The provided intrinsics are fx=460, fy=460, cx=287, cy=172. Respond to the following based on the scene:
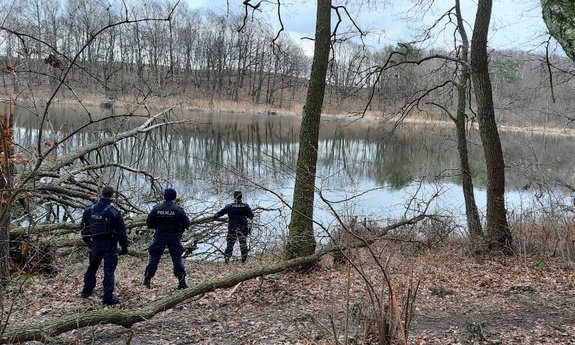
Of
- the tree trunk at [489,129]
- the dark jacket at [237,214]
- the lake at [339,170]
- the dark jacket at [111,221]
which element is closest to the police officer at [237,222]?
the dark jacket at [237,214]

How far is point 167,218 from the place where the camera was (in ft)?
25.6

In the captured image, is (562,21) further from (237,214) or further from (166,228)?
(237,214)

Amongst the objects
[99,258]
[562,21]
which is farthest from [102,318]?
[562,21]

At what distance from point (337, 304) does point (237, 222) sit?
4.07 m

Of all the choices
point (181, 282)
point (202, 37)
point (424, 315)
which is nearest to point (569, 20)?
point (424, 315)

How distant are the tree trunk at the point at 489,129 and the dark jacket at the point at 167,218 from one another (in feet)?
20.6

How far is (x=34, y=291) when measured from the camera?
23.5 feet

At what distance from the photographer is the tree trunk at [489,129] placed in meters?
9.45

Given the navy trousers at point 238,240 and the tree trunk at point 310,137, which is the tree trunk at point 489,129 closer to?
the tree trunk at point 310,137

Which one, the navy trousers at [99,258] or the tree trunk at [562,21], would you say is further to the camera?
the navy trousers at [99,258]

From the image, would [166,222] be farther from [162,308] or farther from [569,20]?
[569,20]

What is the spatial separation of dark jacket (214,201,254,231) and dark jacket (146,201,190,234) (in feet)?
7.14

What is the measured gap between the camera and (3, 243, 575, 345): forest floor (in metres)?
5.22

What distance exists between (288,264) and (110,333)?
309 centimetres
